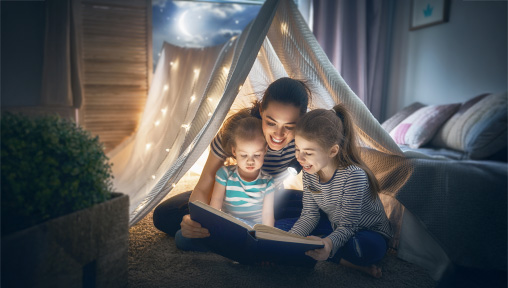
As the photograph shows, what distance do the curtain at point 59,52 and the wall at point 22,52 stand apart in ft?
0.45

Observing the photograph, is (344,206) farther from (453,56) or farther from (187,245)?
(453,56)

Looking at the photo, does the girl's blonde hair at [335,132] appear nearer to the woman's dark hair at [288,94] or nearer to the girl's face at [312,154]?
the girl's face at [312,154]

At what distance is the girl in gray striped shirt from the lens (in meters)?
1.27

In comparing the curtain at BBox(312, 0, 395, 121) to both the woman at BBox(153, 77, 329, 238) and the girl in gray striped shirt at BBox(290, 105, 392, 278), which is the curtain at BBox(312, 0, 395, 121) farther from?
the girl in gray striped shirt at BBox(290, 105, 392, 278)

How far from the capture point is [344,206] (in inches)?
51.2

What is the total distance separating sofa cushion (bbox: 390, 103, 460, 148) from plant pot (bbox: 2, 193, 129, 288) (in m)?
1.80

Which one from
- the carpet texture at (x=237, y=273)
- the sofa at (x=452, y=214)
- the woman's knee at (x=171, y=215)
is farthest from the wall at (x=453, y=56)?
the woman's knee at (x=171, y=215)

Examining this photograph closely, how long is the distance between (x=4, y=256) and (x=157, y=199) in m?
0.69

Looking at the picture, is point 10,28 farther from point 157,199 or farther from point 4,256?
point 4,256

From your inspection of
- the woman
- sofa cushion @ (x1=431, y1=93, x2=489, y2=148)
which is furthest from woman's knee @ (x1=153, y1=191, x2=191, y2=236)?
sofa cushion @ (x1=431, y1=93, x2=489, y2=148)

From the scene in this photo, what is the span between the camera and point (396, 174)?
145cm

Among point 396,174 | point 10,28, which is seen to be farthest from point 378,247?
point 10,28

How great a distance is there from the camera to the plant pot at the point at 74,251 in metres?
0.83

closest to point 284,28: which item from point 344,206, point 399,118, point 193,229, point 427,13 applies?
point 344,206
